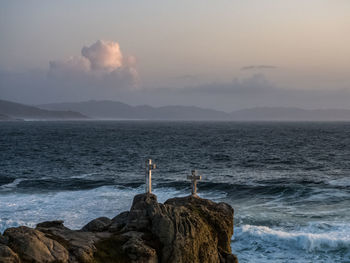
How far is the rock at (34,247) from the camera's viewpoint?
1098cm

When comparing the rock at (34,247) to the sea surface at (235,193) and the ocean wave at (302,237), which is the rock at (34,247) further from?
the ocean wave at (302,237)

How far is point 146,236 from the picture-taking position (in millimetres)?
13367

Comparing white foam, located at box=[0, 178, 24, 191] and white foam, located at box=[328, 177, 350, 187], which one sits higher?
white foam, located at box=[328, 177, 350, 187]

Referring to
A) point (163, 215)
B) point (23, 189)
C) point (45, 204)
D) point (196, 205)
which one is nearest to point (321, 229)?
point (196, 205)

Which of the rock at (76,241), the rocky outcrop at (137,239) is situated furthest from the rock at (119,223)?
the rock at (76,241)

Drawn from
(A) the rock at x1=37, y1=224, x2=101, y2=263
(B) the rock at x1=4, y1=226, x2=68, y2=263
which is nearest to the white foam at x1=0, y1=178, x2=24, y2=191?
(A) the rock at x1=37, y1=224, x2=101, y2=263

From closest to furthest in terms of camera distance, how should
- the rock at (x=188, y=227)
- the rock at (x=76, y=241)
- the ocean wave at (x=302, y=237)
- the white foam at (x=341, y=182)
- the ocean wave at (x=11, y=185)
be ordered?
the rock at (x=76, y=241) → the rock at (x=188, y=227) → the ocean wave at (x=302, y=237) → the ocean wave at (x=11, y=185) → the white foam at (x=341, y=182)

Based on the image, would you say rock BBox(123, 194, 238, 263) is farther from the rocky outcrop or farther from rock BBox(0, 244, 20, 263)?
rock BBox(0, 244, 20, 263)

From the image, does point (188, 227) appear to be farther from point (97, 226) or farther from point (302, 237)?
Result: point (302, 237)

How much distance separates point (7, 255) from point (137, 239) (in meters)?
4.03

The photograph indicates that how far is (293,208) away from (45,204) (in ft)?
56.9

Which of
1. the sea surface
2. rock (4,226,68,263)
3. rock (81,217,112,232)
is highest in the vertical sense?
rock (4,226,68,263)

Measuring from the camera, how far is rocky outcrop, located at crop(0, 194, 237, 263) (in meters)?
11.3

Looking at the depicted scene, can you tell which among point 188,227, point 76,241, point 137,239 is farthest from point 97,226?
point 188,227
